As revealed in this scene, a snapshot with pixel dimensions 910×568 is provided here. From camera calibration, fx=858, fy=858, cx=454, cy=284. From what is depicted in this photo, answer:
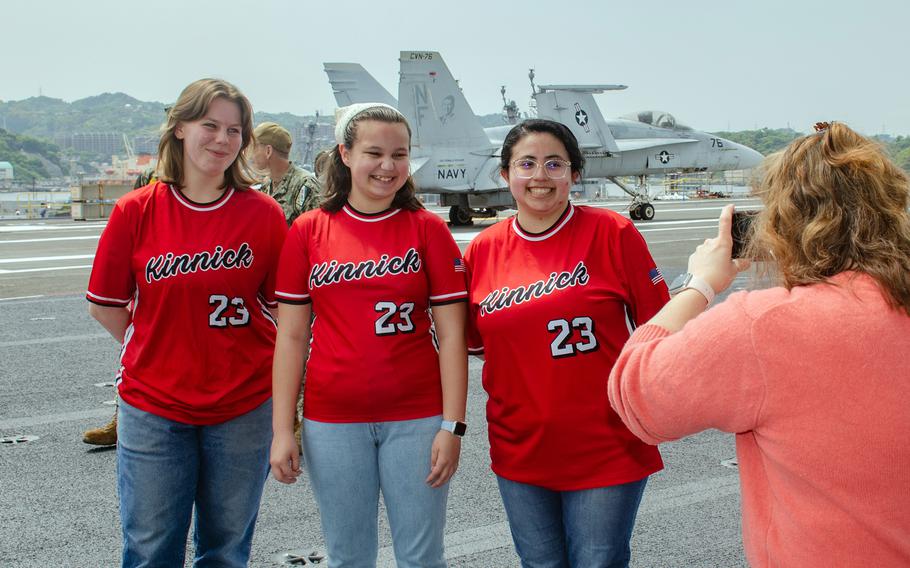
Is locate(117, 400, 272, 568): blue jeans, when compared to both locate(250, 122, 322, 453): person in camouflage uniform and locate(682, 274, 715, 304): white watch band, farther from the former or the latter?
locate(250, 122, 322, 453): person in camouflage uniform

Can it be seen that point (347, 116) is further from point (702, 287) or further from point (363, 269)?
point (702, 287)

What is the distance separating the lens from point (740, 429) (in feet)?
5.38

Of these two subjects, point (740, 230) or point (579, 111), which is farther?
point (579, 111)

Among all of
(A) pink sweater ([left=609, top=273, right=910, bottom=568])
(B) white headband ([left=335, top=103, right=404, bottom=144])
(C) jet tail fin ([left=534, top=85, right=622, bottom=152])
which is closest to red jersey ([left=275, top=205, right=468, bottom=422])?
(B) white headband ([left=335, top=103, right=404, bottom=144])

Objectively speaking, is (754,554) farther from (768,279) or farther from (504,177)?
(504,177)

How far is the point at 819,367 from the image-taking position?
1521 mm

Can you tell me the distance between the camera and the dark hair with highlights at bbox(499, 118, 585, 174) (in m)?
2.65

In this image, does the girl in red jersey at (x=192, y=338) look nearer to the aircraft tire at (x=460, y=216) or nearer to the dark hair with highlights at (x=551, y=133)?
the dark hair with highlights at (x=551, y=133)

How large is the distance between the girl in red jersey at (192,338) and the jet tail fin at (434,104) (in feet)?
73.4

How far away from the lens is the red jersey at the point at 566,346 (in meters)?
2.45

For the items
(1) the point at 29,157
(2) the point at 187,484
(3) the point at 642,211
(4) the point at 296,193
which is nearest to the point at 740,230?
(2) the point at 187,484

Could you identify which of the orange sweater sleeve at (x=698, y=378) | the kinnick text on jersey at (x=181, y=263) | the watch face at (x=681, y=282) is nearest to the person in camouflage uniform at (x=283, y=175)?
the kinnick text on jersey at (x=181, y=263)

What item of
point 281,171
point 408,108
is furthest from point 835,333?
point 408,108

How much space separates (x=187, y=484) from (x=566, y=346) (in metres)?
1.27
